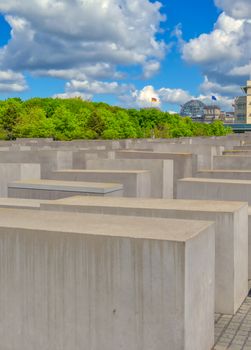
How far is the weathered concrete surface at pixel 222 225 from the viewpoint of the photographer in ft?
28.5

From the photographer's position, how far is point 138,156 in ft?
69.2

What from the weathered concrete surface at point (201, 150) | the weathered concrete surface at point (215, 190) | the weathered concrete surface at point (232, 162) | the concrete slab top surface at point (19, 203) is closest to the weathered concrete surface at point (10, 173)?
the concrete slab top surface at point (19, 203)

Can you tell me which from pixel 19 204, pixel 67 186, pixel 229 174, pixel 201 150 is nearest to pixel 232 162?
pixel 229 174

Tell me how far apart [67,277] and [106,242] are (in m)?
0.71

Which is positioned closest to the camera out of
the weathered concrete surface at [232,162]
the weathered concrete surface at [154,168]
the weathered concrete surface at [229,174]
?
the weathered concrete surface at [229,174]

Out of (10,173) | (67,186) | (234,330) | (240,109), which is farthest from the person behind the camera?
(240,109)

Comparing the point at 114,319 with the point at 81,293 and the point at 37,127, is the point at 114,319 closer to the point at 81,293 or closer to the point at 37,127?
the point at 81,293

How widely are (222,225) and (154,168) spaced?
874 cm

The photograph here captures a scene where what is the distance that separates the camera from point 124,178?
14.5 m

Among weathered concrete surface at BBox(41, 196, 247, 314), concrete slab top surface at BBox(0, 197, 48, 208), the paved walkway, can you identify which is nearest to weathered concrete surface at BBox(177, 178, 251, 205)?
weathered concrete surface at BBox(41, 196, 247, 314)

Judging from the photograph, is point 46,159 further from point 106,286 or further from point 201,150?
point 106,286

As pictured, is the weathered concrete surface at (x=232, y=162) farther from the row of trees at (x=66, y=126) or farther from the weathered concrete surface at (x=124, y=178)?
the row of trees at (x=66, y=126)

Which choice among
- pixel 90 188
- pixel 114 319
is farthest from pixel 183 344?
pixel 90 188

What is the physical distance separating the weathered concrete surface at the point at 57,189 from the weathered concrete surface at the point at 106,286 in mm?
5103
